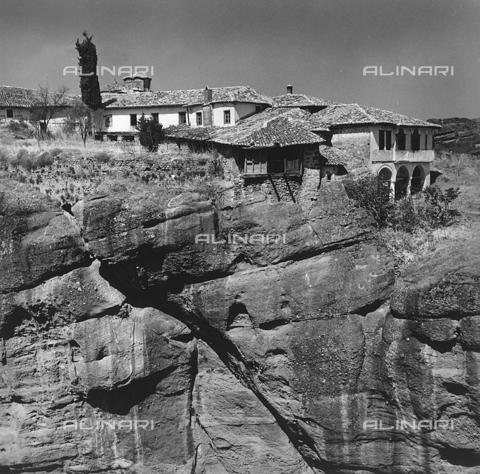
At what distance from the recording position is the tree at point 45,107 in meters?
32.0

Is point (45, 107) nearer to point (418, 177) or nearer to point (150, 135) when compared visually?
point (150, 135)

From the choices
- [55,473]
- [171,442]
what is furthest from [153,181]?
[55,473]

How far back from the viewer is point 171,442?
22.8 metres

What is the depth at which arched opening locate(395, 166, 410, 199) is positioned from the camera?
29.0 m

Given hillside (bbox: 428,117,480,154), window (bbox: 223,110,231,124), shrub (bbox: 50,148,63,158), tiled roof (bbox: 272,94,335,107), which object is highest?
tiled roof (bbox: 272,94,335,107)

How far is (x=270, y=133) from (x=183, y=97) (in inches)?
396

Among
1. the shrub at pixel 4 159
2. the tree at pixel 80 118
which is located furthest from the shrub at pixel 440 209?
the tree at pixel 80 118

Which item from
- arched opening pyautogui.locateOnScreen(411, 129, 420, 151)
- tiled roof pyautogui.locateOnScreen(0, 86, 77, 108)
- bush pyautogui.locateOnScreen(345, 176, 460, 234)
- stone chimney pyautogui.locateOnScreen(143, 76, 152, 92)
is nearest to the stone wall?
bush pyautogui.locateOnScreen(345, 176, 460, 234)

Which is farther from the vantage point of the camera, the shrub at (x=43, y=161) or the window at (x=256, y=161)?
the shrub at (x=43, y=161)

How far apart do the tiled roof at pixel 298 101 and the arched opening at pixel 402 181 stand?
183 inches

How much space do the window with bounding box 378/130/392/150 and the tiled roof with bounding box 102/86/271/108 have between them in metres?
5.78

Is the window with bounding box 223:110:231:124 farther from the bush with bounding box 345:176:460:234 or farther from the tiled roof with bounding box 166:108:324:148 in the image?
the bush with bounding box 345:176:460:234

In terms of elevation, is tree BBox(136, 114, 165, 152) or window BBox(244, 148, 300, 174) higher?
tree BBox(136, 114, 165, 152)

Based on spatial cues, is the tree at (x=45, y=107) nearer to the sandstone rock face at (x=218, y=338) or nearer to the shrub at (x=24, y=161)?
the shrub at (x=24, y=161)
